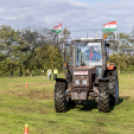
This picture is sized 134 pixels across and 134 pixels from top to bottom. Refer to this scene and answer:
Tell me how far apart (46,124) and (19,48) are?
5174 cm

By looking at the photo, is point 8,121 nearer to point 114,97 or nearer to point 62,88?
point 62,88

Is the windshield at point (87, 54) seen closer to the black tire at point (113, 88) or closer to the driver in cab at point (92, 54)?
the driver in cab at point (92, 54)

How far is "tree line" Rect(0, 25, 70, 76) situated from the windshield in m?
46.0

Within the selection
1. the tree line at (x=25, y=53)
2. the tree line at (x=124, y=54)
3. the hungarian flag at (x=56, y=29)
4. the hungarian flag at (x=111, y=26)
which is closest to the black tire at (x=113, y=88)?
the hungarian flag at (x=56, y=29)

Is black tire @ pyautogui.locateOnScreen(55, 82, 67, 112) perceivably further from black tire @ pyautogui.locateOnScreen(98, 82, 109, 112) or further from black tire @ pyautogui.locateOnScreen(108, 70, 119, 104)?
black tire @ pyautogui.locateOnScreen(108, 70, 119, 104)

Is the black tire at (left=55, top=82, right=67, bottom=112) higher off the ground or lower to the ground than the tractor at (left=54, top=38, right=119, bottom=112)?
lower

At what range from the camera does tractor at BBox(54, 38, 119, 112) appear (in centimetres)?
998

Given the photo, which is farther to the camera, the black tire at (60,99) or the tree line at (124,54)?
the tree line at (124,54)

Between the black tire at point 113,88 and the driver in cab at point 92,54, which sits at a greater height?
the driver in cab at point 92,54

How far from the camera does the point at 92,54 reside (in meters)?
11.0

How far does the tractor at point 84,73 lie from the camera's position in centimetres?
998

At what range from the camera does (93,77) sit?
421 inches

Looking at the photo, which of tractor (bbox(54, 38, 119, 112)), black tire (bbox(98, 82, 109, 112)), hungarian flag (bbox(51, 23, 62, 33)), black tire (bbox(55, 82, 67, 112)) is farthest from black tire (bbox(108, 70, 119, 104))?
hungarian flag (bbox(51, 23, 62, 33))

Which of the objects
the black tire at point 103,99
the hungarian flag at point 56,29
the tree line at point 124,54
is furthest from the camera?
the tree line at point 124,54
